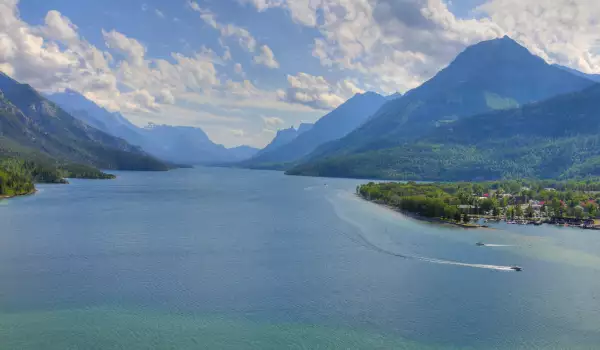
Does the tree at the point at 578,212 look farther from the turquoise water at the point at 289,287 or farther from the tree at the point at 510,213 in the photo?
the turquoise water at the point at 289,287

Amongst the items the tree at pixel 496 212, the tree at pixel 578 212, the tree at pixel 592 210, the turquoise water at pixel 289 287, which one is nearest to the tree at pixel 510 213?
the tree at pixel 496 212

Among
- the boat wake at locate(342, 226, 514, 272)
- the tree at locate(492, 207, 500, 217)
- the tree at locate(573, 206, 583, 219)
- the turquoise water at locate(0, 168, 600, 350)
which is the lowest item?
the turquoise water at locate(0, 168, 600, 350)

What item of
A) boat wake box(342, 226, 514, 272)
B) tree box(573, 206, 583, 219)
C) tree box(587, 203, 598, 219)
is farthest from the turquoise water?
tree box(587, 203, 598, 219)

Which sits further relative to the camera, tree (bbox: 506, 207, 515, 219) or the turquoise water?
tree (bbox: 506, 207, 515, 219)

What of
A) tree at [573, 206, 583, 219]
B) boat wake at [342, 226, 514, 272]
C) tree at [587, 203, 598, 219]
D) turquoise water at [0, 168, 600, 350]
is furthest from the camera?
tree at [587, 203, 598, 219]

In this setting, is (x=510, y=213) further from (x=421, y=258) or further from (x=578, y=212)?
(x=421, y=258)

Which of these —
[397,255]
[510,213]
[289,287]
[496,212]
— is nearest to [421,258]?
[397,255]

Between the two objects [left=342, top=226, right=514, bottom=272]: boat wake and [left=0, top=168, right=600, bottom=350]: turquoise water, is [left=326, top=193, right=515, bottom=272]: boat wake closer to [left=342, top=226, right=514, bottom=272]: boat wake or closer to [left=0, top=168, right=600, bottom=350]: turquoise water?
[left=342, top=226, right=514, bottom=272]: boat wake

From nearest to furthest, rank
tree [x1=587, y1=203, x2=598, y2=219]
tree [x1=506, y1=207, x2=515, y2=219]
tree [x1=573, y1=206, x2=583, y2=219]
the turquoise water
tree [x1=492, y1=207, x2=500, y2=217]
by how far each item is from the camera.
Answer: the turquoise water → tree [x1=573, y1=206, x2=583, y2=219] → tree [x1=587, y1=203, x2=598, y2=219] → tree [x1=506, y1=207, x2=515, y2=219] → tree [x1=492, y1=207, x2=500, y2=217]

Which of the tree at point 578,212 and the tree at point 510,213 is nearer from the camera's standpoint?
the tree at point 578,212
